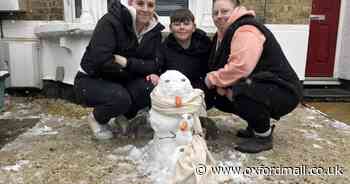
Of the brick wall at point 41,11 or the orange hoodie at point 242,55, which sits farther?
the brick wall at point 41,11

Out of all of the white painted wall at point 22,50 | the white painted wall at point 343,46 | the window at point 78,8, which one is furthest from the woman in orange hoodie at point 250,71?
the white painted wall at point 343,46

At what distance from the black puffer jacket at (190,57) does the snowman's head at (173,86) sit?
0.56 metres

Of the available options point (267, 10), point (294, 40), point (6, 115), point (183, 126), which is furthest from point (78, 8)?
point (183, 126)

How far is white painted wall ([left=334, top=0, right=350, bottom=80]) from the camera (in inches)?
235

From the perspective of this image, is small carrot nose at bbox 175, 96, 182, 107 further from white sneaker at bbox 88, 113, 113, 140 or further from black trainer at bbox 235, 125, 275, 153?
white sneaker at bbox 88, 113, 113, 140

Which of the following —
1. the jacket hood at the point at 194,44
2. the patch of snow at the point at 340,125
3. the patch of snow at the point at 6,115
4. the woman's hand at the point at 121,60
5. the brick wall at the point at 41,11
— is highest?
the brick wall at the point at 41,11

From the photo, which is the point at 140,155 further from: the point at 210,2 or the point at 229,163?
the point at 210,2

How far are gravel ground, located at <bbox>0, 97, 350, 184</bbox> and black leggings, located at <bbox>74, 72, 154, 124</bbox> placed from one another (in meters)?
0.32

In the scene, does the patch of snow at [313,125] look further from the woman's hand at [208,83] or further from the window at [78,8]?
the window at [78,8]

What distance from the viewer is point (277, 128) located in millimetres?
4066

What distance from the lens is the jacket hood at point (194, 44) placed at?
3.42 metres

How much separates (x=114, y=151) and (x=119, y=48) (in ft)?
2.87

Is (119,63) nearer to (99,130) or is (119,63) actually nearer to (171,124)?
(99,130)

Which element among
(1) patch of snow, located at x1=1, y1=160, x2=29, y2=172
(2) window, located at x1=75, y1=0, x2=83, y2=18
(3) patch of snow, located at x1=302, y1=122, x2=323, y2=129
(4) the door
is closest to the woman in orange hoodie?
(3) patch of snow, located at x1=302, y1=122, x2=323, y2=129
